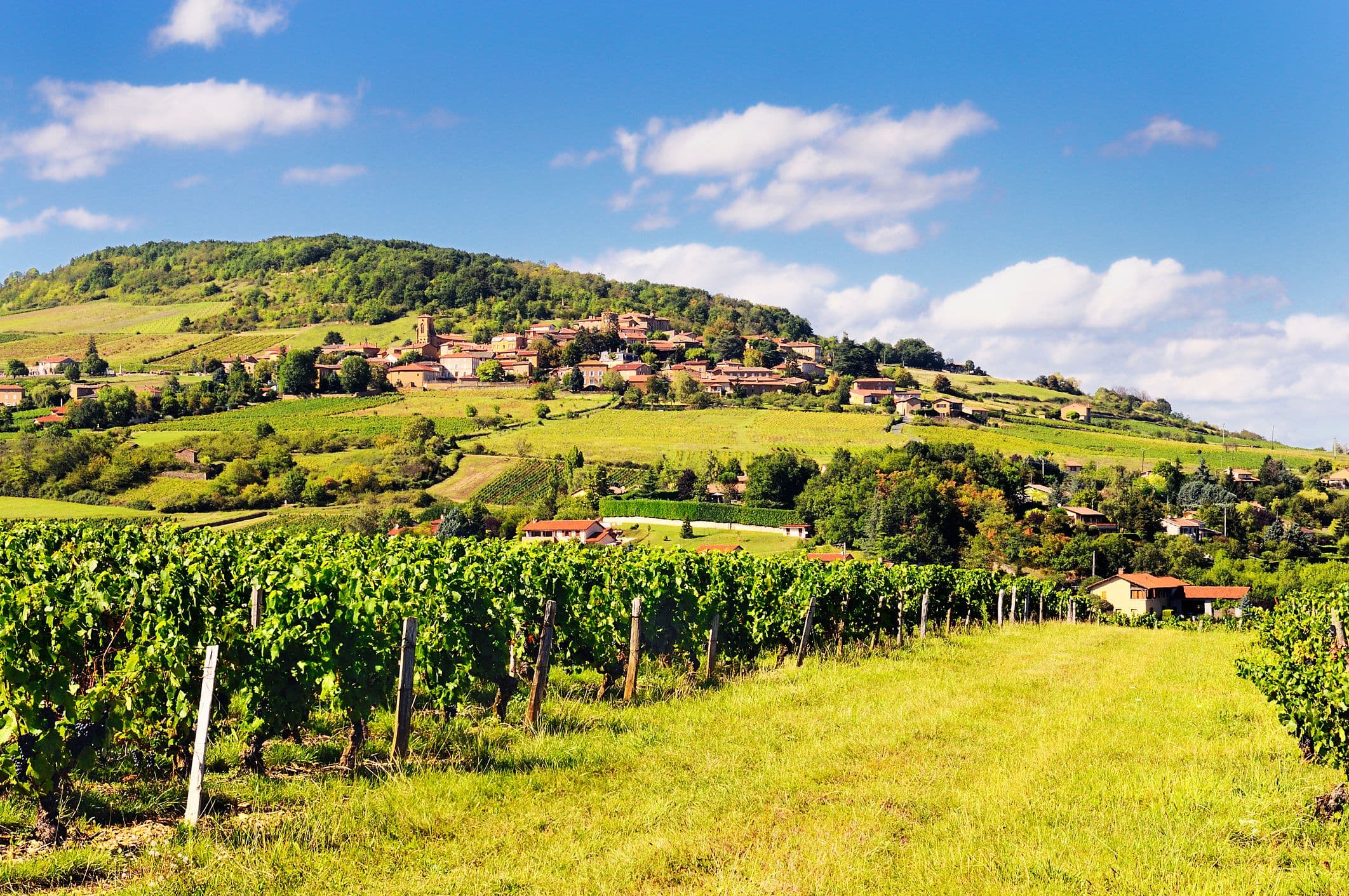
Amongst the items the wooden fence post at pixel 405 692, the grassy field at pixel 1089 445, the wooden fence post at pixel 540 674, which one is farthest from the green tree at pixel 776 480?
the wooden fence post at pixel 405 692

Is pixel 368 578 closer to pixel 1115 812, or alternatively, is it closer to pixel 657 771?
pixel 657 771

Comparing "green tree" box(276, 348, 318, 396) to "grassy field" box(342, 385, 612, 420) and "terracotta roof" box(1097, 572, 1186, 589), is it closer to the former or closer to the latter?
"grassy field" box(342, 385, 612, 420)

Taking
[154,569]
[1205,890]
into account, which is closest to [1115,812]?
[1205,890]

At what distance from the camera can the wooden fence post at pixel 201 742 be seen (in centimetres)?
601

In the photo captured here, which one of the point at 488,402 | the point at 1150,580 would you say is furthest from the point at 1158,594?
the point at 488,402

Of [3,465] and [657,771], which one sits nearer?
[657,771]

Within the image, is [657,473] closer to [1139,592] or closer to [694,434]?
[694,434]

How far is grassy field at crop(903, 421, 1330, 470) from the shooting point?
303 feet

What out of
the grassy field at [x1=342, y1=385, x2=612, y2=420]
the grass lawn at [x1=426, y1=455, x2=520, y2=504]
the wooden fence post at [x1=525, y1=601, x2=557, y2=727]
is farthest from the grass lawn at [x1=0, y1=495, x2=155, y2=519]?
the wooden fence post at [x1=525, y1=601, x2=557, y2=727]

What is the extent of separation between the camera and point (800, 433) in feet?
301

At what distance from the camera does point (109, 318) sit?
535 ft

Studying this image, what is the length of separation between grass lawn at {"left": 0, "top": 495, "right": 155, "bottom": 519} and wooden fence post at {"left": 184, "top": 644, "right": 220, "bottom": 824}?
54.8 meters

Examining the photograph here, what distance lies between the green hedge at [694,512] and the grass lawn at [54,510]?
31391 mm

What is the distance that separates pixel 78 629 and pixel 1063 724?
9.18m
